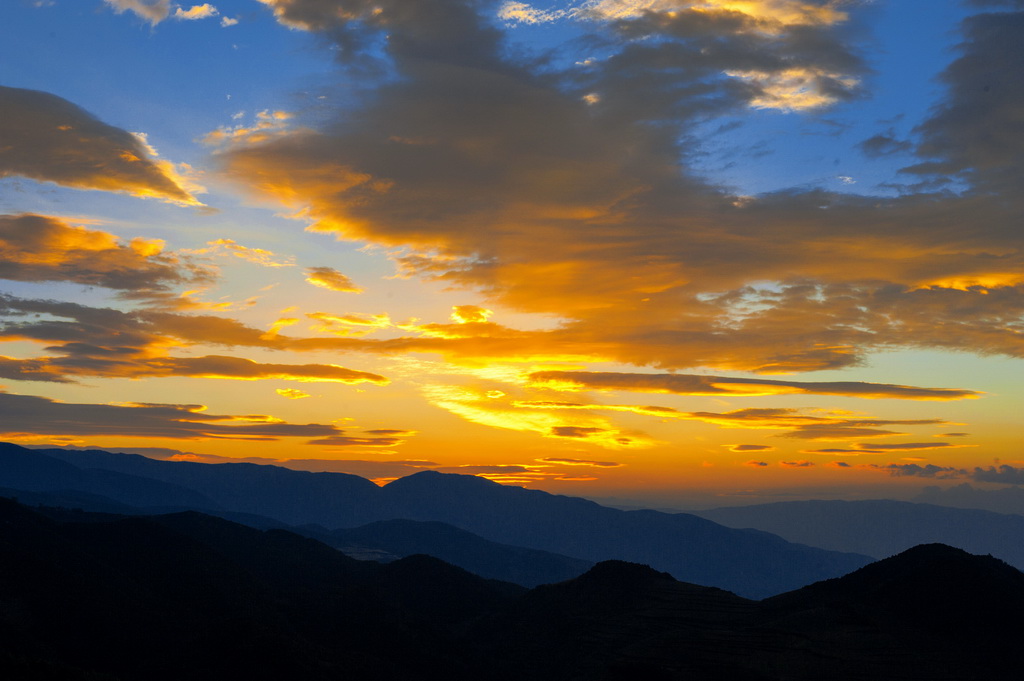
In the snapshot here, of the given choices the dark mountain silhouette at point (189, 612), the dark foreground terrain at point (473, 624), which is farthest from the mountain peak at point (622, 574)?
the dark mountain silhouette at point (189, 612)

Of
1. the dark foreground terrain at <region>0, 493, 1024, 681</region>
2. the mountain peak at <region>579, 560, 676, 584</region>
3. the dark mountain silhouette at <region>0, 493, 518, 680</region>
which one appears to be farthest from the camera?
the mountain peak at <region>579, 560, 676, 584</region>

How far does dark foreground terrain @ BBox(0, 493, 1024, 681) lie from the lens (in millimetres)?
74438

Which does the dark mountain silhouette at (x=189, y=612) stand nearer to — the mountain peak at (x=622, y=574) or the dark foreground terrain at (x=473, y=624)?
the dark foreground terrain at (x=473, y=624)

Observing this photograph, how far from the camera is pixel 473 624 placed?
114125 mm

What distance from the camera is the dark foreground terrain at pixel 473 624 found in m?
74.4

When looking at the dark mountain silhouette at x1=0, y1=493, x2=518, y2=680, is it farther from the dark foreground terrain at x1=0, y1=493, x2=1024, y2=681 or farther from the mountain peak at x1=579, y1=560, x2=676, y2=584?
the mountain peak at x1=579, y1=560, x2=676, y2=584

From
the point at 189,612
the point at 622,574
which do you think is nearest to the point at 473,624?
the point at 622,574

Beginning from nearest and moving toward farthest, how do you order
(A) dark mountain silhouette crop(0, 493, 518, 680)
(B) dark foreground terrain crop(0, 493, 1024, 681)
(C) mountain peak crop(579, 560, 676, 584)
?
(A) dark mountain silhouette crop(0, 493, 518, 680), (B) dark foreground terrain crop(0, 493, 1024, 681), (C) mountain peak crop(579, 560, 676, 584)

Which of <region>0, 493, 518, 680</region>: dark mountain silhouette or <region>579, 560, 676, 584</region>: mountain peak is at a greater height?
<region>579, 560, 676, 584</region>: mountain peak

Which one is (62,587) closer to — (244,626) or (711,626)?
(244,626)

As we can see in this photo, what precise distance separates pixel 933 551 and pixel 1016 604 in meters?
18.7

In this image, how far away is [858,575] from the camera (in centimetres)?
10438

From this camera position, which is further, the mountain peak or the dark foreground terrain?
the mountain peak

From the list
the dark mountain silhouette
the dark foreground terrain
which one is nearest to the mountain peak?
the dark foreground terrain
